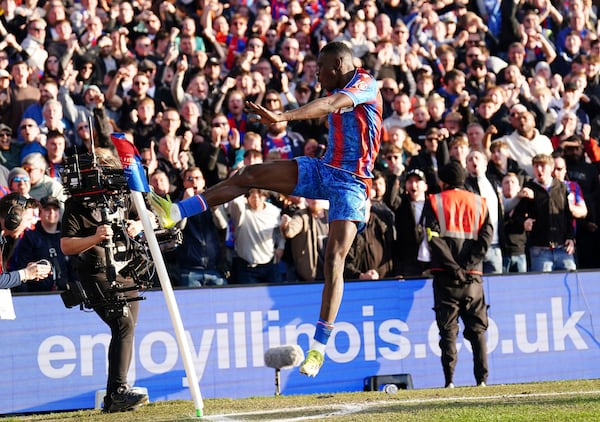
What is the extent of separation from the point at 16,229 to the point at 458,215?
479 centimetres

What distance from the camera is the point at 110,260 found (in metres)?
9.01

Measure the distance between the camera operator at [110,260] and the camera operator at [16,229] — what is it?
0.35m

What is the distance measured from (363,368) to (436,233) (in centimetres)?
182

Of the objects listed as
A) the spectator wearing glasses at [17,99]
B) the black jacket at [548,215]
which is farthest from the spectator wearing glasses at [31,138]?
the black jacket at [548,215]

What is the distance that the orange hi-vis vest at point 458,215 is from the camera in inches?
488

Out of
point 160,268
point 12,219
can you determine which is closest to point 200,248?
point 12,219

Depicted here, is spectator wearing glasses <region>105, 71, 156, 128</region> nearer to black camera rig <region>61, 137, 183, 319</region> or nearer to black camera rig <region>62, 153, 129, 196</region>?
black camera rig <region>61, 137, 183, 319</region>

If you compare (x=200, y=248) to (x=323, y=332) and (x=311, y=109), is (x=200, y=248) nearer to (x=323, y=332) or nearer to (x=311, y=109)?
(x=323, y=332)

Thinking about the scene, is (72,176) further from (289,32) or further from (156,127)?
(289,32)

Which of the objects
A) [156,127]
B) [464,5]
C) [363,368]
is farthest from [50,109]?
[464,5]

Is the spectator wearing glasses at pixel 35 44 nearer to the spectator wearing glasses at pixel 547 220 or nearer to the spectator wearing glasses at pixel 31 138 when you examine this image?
the spectator wearing glasses at pixel 31 138

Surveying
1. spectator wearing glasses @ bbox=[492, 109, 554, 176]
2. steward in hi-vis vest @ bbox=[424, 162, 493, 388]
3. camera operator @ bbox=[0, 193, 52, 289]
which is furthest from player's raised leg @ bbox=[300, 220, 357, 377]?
spectator wearing glasses @ bbox=[492, 109, 554, 176]

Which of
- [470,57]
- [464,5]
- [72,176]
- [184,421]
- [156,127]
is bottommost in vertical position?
[184,421]

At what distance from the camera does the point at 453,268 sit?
1210 centimetres
